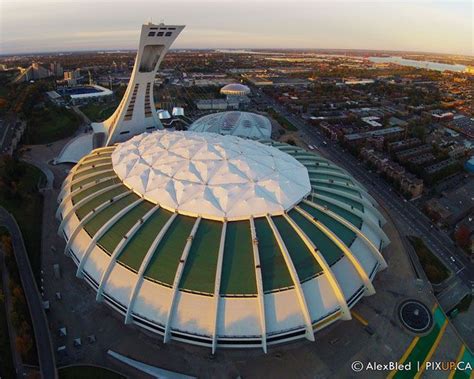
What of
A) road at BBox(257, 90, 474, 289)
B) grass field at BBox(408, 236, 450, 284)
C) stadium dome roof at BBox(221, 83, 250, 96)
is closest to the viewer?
grass field at BBox(408, 236, 450, 284)

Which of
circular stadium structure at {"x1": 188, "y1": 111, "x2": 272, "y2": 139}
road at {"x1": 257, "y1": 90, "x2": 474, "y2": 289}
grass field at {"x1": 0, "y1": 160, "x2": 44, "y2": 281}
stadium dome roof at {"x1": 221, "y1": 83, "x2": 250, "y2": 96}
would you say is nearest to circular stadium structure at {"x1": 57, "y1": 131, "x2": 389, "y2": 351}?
grass field at {"x1": 0, "y1": 160, "x2": 44, "y2": 281}

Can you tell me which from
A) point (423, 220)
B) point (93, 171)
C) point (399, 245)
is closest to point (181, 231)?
point (93, 171)

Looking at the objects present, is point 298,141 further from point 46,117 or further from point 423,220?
point 46,117

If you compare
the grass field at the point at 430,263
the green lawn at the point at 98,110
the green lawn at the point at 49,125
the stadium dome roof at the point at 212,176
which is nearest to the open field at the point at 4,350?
the stadium dome roof at the point at 212,176

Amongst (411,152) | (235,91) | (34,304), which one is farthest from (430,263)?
(235,91)

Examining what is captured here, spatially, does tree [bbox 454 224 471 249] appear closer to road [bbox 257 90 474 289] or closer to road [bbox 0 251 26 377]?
road [bbox 257 90 474 289]

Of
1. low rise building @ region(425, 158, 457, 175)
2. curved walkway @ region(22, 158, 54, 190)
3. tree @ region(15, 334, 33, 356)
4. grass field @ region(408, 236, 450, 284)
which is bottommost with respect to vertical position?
grass field @ region(408, 236, 450, 284)
